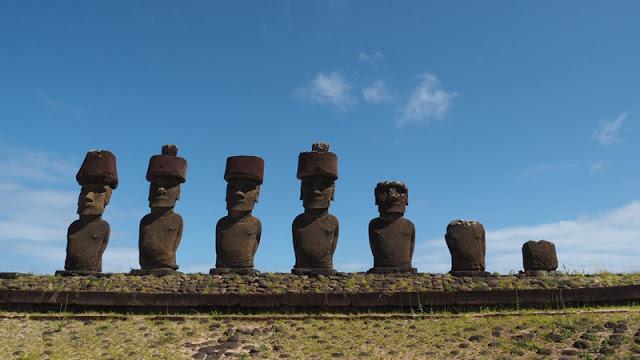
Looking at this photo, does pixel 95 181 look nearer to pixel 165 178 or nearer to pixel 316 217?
pixel 165 178

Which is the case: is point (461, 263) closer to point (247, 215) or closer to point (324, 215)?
point (324, 215)

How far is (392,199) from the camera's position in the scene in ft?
44.9

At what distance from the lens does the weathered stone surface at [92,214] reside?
13781 mm

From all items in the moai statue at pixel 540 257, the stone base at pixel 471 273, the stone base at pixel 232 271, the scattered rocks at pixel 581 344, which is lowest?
the scattered rocks at pixel 581 344

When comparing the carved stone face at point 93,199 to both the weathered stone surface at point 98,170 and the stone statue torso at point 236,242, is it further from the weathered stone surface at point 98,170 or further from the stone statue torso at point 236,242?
the stone statue torso at point 236,242

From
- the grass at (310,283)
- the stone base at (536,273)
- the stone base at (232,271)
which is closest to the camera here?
the grass at (310,283)

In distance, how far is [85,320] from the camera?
1042 centimetres

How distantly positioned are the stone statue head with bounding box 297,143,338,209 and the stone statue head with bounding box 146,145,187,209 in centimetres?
282

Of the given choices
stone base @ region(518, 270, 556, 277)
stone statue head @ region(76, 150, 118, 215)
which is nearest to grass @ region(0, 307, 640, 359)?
stone base @ region(518, 270, 556, 277)

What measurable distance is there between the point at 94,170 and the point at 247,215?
380 cm

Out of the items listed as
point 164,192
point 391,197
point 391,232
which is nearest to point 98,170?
point 164,192

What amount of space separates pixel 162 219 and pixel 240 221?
1792 mm

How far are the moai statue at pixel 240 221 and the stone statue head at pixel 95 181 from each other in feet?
9.35

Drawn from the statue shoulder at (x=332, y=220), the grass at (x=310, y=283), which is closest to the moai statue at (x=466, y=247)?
the grass at (x=310, y=283)
